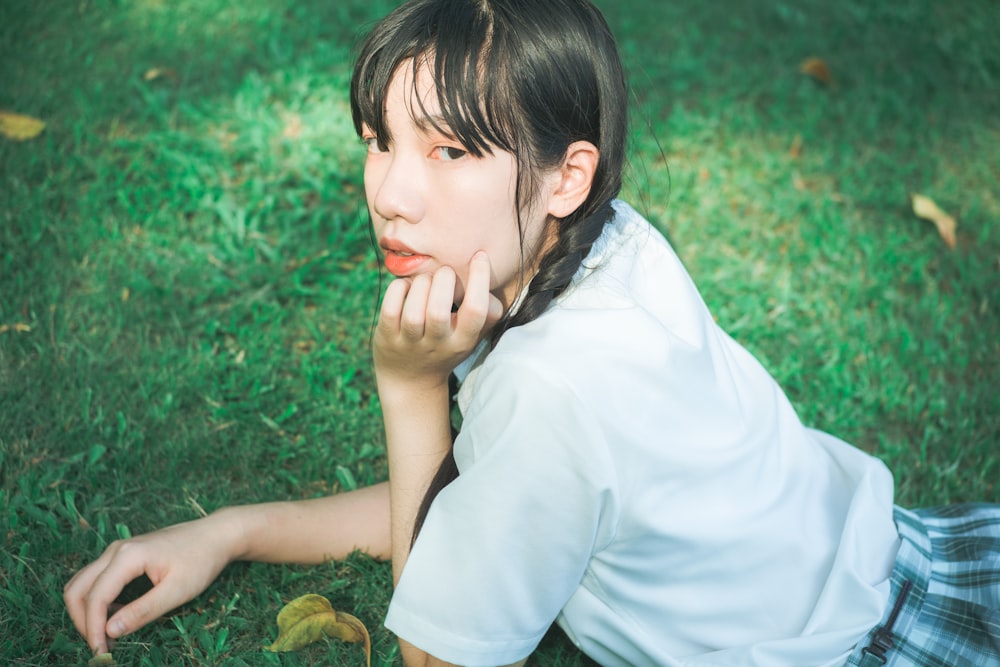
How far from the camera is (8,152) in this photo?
311 cm

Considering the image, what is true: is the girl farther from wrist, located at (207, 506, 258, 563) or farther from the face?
wrist, located at (207, 506, 258, 563)

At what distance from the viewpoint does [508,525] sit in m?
1.42

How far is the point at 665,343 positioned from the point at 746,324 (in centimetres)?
152

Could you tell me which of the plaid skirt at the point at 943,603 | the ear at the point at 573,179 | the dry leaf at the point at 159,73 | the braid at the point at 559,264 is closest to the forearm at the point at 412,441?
the braid at the point at 559,264

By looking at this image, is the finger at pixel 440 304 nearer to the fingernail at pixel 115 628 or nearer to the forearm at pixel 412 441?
the forearm at pixel 412 441

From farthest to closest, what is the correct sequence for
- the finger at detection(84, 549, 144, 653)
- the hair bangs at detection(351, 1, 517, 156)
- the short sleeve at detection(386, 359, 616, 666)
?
the finger at detection(84, 549, 144, 653) < the hair bangs at detection(351, 1, 517, 156) < the short sleeve at detection(386, 359, 616, 666)

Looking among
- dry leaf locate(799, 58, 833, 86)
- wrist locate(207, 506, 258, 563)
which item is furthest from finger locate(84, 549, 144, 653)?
dry leaf locate(799, 58, 833, 86)

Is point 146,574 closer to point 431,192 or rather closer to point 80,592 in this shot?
point 80,592

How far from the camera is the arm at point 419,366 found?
1.60 metres

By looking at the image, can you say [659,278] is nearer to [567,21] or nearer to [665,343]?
[665,343]

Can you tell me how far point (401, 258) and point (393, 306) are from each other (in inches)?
4.3

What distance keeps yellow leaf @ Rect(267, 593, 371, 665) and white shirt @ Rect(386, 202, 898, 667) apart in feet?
1.60

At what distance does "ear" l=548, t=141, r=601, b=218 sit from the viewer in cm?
172

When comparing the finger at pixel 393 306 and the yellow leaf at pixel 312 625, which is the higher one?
the finger at pixel 393 306
